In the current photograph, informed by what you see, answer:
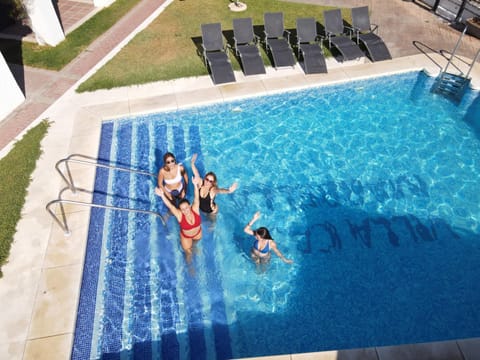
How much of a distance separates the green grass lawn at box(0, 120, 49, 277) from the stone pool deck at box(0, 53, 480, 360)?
0.58 feet

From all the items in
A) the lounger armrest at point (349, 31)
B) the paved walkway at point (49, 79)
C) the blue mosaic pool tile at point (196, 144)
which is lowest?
the blue mosaic pool tile at point (196, 144)

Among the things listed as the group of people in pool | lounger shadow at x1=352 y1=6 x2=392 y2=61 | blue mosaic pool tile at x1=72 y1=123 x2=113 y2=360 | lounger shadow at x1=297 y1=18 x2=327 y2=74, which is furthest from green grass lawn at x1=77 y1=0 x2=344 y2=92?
A: the group of people in pool

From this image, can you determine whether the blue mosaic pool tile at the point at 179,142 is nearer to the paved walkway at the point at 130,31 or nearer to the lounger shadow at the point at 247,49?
the lounger shadow at the point at 247,49

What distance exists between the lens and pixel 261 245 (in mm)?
6699

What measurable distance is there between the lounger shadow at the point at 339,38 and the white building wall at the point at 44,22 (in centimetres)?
996

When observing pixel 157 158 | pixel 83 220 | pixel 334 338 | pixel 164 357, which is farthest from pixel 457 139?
pixel 83 220

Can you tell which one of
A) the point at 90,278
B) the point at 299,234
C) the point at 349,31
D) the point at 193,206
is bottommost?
the point at 299,234

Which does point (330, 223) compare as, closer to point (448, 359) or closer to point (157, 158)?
point (448, 359)

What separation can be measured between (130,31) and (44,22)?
3037 mm

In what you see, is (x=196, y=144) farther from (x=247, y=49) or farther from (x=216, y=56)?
(x=247, y=49)

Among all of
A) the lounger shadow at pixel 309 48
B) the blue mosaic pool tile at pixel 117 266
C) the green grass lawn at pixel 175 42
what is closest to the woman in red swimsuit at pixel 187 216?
the blue mosaic pool tile at pixel 117 266

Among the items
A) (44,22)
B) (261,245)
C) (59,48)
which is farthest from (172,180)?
(44,22)

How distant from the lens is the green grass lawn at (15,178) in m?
7.86

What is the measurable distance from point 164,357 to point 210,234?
105 inches
